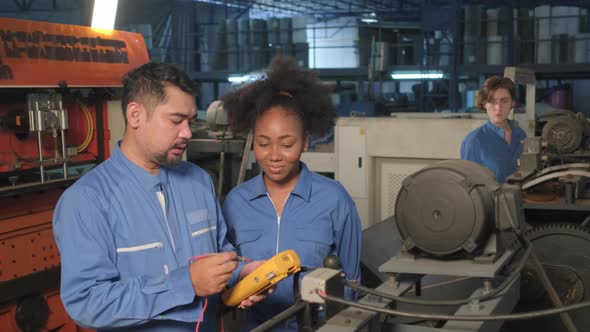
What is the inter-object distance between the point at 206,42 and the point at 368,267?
31.1 feet

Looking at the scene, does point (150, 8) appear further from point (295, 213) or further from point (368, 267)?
point (295, 213)

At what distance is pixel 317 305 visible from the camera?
4.09 feet

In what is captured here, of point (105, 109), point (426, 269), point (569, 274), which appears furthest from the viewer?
point (105, 109)

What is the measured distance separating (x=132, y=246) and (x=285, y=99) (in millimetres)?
609

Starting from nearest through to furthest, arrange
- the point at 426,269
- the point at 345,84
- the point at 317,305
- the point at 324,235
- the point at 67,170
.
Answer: the point at 317,305
the point at 426,269
the point at 324,235
the point at 67,170
the point at 345,84

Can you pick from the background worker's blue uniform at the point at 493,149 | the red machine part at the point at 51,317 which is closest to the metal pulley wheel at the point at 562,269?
the background worker's blue uniform at the point at 493,149

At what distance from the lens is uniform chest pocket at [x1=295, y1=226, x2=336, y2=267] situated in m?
1.66

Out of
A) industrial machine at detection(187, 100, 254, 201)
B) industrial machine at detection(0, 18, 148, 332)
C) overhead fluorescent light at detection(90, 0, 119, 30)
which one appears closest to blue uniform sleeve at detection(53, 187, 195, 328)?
industrial machine at detection(0, 18, 148, 332)

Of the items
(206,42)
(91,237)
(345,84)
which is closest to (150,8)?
(206,42)

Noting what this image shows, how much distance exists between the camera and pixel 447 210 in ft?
4.66

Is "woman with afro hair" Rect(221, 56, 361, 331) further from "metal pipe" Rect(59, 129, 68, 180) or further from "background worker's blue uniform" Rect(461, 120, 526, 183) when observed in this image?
"background worker's blue uniform" Rect(461, 120, 526, 183)

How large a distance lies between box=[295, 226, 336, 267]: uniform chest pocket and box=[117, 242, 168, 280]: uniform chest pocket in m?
0.39

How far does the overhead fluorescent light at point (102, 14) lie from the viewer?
3002 millimetres

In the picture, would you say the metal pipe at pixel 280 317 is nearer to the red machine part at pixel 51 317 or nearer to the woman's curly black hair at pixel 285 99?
the woman's curly black hair at pixel 285 99
